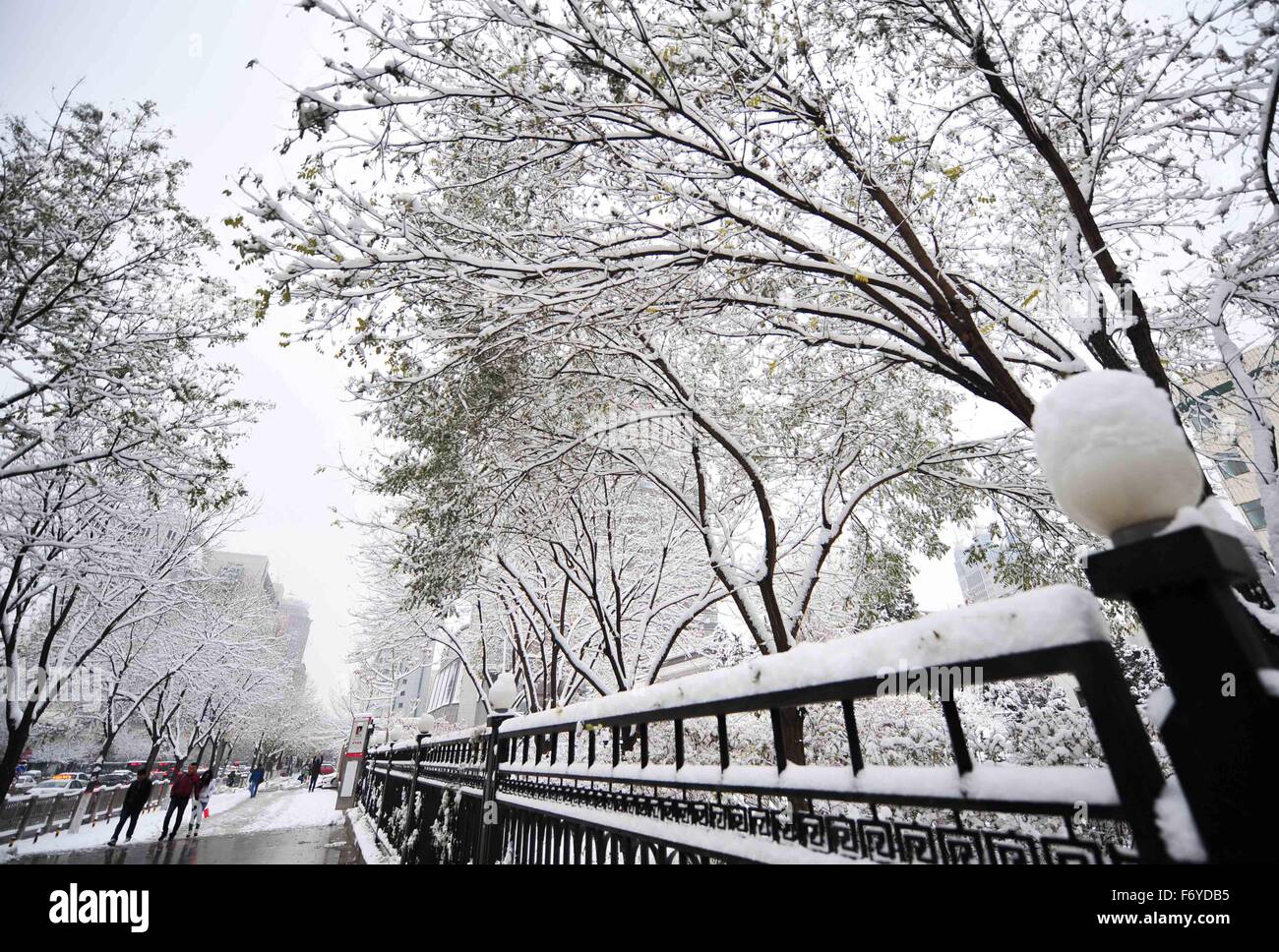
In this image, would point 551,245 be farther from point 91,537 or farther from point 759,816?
point 91,537

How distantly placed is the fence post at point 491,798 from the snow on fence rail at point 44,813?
15632 millimetres

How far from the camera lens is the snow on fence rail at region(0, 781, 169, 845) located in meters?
12.7

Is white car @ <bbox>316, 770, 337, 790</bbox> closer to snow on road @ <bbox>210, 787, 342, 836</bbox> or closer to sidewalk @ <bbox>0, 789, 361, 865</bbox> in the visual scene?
snow on road @ <bbox>210, 787, 342, 836</bbox>

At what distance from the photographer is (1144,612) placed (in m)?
1.13

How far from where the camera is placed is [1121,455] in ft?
3.68

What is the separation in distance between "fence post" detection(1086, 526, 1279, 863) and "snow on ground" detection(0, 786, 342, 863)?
1685 cm

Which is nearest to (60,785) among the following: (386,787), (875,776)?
(386,787)

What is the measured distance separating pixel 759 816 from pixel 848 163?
5302mm

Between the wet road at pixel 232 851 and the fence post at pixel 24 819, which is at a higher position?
the fence post at pixel 24 819

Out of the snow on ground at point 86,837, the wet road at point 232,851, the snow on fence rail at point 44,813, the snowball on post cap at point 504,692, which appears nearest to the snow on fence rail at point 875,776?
the snowball on post cap at point 504,692

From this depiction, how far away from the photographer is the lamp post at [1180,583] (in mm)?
952

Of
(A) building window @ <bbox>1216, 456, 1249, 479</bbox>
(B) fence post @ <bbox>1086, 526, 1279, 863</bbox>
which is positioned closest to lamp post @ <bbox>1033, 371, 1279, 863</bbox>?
(B) fence post @ <bbox>1086, 526, 1279, 863</bbox>

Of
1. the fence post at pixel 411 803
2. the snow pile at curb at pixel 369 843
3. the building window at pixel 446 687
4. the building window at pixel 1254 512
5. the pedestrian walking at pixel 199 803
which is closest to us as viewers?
the fence post at pixel 411 803

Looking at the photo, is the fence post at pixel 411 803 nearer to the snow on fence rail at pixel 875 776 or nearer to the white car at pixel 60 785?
the snow on fence rail at pixel 875 776
